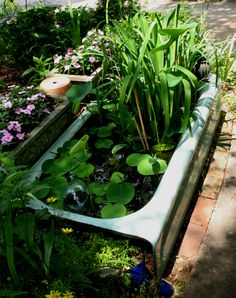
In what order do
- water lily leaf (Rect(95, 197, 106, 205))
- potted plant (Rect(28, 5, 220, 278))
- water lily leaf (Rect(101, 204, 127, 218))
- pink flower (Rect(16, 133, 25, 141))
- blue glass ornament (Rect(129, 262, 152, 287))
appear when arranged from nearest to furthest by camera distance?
blue glass ornament (Rect(129, 262, 152, 287)) < potted plant (Rect(28, 5, 220, 278)) < water lily leaf (Rect(101, 204, 127, 218)) < water lily leaf (Rect(95, 197, 106, 205)) < pink flower (Rect(16, 133, 25, 141))

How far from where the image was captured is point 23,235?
4.22 feet

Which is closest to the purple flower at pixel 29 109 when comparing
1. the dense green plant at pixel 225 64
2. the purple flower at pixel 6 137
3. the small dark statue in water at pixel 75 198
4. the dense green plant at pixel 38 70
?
the purple flower at pixel 6 137

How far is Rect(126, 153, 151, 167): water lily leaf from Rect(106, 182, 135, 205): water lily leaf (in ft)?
0.53

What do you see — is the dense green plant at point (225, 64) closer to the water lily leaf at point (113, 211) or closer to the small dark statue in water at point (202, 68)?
the small dark statue in water at point (202, 68)

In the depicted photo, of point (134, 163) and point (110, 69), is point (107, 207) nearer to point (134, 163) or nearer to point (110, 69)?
point (134, 163)

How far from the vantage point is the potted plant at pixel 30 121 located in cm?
193

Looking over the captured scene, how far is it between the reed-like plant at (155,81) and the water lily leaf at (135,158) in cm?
10

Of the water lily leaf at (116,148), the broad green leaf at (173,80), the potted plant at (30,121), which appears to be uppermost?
the broad green leaf at (173,80)

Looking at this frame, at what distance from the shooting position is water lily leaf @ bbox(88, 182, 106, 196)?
181 cm

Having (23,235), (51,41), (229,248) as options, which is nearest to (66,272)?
(23,235)

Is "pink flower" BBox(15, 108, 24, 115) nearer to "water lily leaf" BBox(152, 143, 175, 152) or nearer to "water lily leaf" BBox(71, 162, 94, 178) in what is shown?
"water lily leaf" BBox(71, 162, 94, 178)

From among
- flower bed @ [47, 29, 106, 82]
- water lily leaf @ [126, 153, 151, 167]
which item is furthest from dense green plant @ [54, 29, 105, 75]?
water lily leaf @ [126, 153, 151, 167]

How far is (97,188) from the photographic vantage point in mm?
1831

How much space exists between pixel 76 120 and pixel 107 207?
0.76 meters
